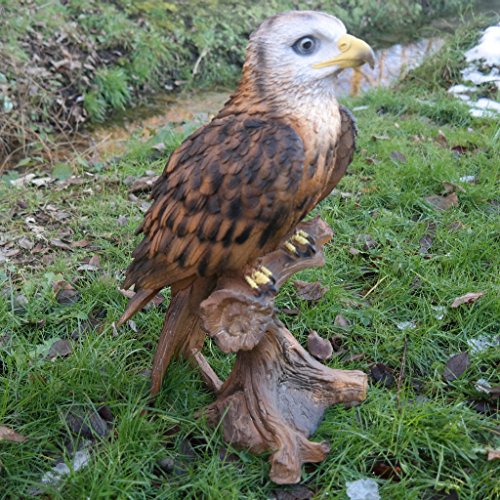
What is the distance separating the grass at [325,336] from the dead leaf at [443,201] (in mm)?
55

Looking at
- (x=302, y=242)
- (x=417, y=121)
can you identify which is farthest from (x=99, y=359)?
(x=417, y=121)

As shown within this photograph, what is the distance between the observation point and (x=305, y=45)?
6.01 ft

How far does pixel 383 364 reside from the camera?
2.67 metres

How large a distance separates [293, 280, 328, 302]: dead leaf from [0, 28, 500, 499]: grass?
5 cm

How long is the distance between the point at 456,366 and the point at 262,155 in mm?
1460


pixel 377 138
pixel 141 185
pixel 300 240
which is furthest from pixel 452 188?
pixel 141 185

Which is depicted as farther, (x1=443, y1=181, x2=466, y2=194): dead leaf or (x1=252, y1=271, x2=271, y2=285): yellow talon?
(x1=443, y1=181, x2=466, y2=194): dead leaf

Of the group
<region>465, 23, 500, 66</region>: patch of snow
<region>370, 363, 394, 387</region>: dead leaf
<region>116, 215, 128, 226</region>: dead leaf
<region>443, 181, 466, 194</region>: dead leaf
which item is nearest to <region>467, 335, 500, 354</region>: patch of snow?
<region>370, 363, 394, 387</region>: dead leaf

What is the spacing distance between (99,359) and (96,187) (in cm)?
209

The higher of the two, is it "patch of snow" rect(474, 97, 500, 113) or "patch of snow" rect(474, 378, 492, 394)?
"patch of snow" rect(474, 97, 500, 113)

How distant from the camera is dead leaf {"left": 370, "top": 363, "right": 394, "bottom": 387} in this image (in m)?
2.60

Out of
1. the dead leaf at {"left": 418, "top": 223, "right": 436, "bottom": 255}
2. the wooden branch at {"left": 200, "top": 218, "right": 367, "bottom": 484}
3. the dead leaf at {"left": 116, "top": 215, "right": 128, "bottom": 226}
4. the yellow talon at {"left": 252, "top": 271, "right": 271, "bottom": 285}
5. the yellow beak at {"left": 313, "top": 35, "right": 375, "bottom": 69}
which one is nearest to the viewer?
the yellow beak at {"left": 313, "top": 35, "right": 375, "bottom": 69}

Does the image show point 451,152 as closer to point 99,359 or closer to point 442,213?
point 442,213

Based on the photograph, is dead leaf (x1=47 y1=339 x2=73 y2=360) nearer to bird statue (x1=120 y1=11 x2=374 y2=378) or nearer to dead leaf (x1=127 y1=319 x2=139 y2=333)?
dead leaf (x1=127 y1=319 x2=139 y2=333)
